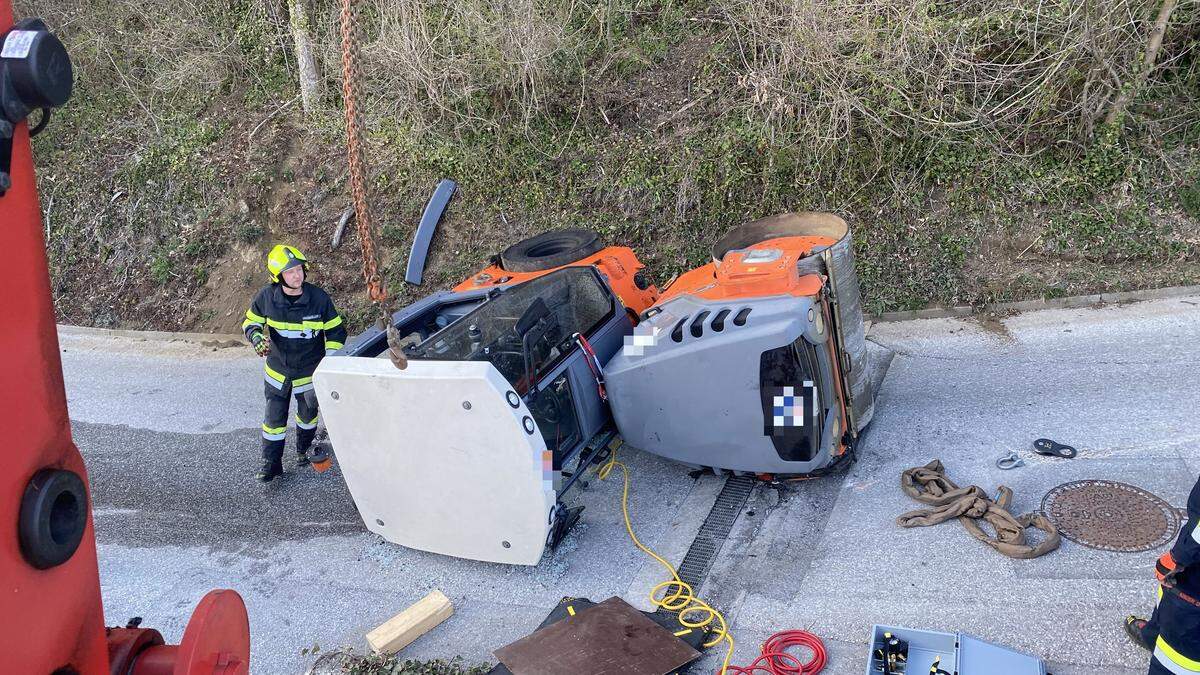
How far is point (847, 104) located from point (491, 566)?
520 cm

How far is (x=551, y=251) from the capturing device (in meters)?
6.59

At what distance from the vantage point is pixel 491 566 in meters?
4.84

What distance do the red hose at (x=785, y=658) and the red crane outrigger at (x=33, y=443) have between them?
279cm

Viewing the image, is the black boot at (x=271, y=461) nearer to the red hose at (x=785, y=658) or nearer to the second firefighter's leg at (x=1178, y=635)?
the red hose at (x=785, y=658)

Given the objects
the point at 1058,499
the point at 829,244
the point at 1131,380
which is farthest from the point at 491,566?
the point at 1131,380

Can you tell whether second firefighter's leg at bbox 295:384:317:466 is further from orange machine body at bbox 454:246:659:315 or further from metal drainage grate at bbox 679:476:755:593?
metal drainage grate at bbox 679:476:755:593

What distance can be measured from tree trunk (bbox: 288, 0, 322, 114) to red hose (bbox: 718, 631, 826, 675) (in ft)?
28.7

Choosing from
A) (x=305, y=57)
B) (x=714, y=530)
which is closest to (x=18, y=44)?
(x=714, y=530)

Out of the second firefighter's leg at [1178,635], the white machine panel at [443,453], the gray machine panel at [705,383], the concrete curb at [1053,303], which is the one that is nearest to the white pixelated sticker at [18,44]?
the white machine panel at [443,453]

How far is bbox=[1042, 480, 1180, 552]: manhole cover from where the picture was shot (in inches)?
166

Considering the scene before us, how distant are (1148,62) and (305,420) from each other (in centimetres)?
759

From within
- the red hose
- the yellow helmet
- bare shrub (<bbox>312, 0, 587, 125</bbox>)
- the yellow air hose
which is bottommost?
the yellow air hose

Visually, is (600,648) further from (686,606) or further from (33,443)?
(33,443)

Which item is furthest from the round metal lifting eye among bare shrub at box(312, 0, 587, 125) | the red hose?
bare shrub at box(312, 0, 587, 125)
